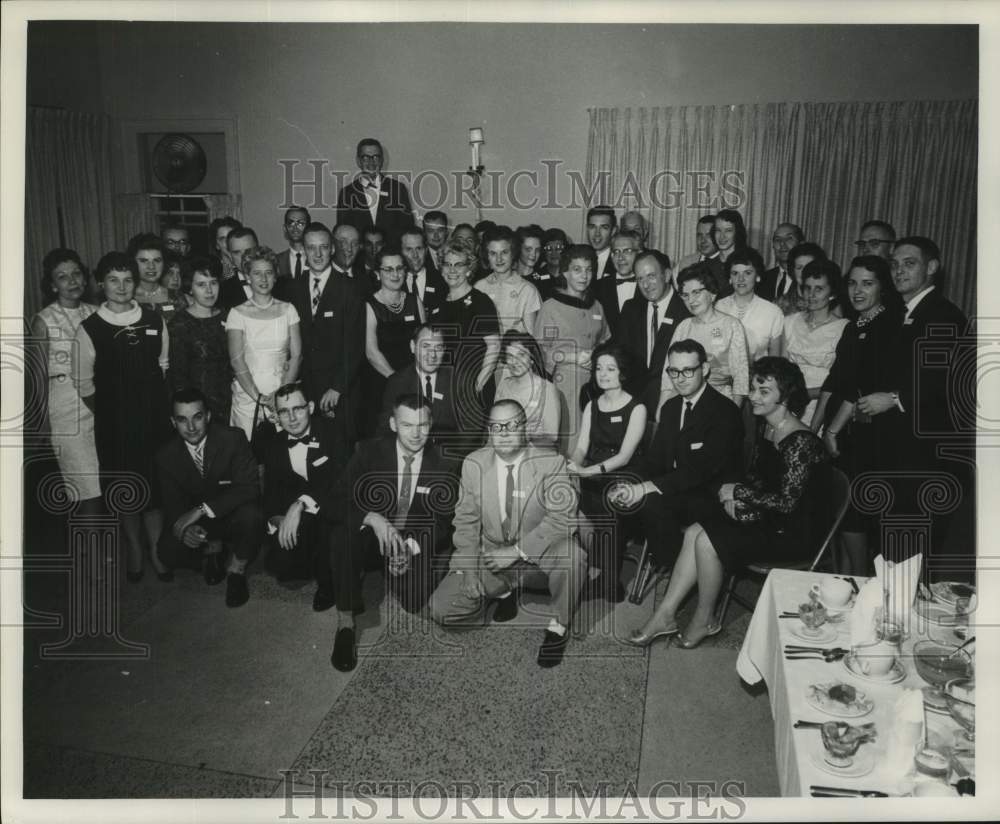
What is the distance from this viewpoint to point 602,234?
11.7ft

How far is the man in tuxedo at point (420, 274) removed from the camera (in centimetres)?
365

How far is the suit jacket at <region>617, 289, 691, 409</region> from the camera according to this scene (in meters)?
3.54

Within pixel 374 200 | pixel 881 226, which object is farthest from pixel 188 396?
pixel 881 226

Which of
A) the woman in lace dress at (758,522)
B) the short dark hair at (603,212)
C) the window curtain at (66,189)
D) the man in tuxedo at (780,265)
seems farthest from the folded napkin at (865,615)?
the window curtain at (66,189)

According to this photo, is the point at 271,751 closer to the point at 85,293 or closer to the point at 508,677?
the point at 508,677

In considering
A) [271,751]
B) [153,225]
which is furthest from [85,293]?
[271,751]

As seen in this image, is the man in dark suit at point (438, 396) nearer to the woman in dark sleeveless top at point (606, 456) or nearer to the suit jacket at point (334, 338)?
the suit jacket at point (334, 338)

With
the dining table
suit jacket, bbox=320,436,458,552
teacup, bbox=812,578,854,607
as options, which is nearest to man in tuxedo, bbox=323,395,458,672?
suit jacket, bbox=320,436,458,552

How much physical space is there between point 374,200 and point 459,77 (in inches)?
25.7

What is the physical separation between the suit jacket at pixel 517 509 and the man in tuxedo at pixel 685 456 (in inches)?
11.6

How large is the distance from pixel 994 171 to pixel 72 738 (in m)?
3.93

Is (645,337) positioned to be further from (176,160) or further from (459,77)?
(176,160)

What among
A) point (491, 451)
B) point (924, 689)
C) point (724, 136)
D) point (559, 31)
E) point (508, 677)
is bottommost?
point (508, 677)

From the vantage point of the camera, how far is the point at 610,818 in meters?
2.64
